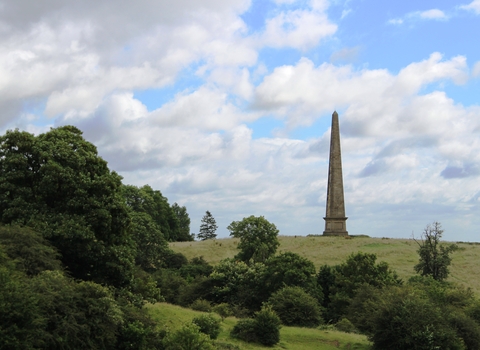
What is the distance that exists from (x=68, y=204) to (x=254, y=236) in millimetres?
35769

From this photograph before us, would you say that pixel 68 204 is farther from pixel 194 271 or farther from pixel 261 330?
pixel 194 271

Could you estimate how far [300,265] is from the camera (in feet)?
150

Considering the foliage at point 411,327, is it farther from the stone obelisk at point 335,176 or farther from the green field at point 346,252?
the stone obelisk at point 335,176

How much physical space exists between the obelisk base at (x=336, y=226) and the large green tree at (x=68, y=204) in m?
49.1

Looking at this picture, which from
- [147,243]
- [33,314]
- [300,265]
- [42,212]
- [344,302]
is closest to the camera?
[33,314]

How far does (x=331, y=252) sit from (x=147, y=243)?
24.0 metres

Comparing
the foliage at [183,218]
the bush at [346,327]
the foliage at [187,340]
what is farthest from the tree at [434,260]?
the foliage at [183,218]

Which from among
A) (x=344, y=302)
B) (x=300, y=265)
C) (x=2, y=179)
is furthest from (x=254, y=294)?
(x=2, y=179)

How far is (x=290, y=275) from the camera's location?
44344mm

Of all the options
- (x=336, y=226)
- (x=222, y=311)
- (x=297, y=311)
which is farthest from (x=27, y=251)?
(x=336, y=226)

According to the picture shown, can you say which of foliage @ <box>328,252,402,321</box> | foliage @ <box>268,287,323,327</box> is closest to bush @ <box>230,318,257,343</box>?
foliage @ <box>268,287,323,327</box>

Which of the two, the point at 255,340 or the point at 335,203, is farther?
the point at 335,203

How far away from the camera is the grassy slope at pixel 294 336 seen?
3003 cm

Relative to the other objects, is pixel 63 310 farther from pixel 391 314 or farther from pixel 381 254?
pixel 381 254
